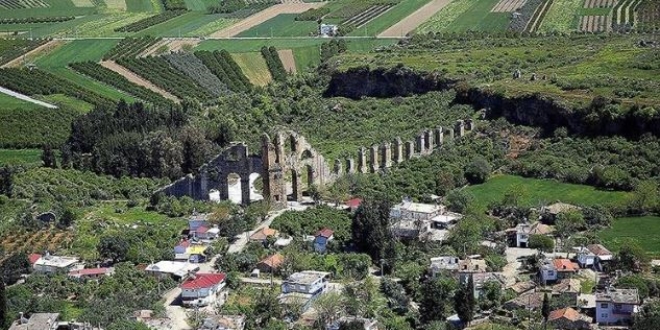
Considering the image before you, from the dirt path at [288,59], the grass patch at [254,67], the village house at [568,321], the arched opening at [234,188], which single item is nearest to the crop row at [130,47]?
the grass patch at [254,67]

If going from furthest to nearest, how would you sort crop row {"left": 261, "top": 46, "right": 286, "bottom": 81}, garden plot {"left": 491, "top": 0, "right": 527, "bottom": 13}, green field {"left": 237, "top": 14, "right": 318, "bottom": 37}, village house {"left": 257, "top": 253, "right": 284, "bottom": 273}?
garden plot {"left": 491, "top": 0, "right": 527, "bottom": 13} → green field {"left": 237, "top": 14, "right": 318, "bottom": 37} → crop row {"left": 261, "top": 46, "right": 286, "bottom": 81} → village house {"left": 257, "top": 253, "right": 284, "bottom": 273}

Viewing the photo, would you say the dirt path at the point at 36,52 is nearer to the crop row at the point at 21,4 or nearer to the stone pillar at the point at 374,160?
the crop row at the point at 21,4

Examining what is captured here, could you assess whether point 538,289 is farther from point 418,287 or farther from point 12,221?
point 12,221

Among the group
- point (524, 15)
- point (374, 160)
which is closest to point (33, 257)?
point (374, 160)

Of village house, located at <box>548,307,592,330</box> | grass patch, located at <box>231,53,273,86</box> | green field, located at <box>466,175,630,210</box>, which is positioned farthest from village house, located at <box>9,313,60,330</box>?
grass patch, located at <box>231,53,273,86</box>

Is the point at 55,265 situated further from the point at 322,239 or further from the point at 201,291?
the point at 322,239

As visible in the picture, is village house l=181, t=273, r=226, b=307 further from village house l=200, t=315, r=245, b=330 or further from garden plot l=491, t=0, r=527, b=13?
garden plot l=491, t=0, r=527, b=13
